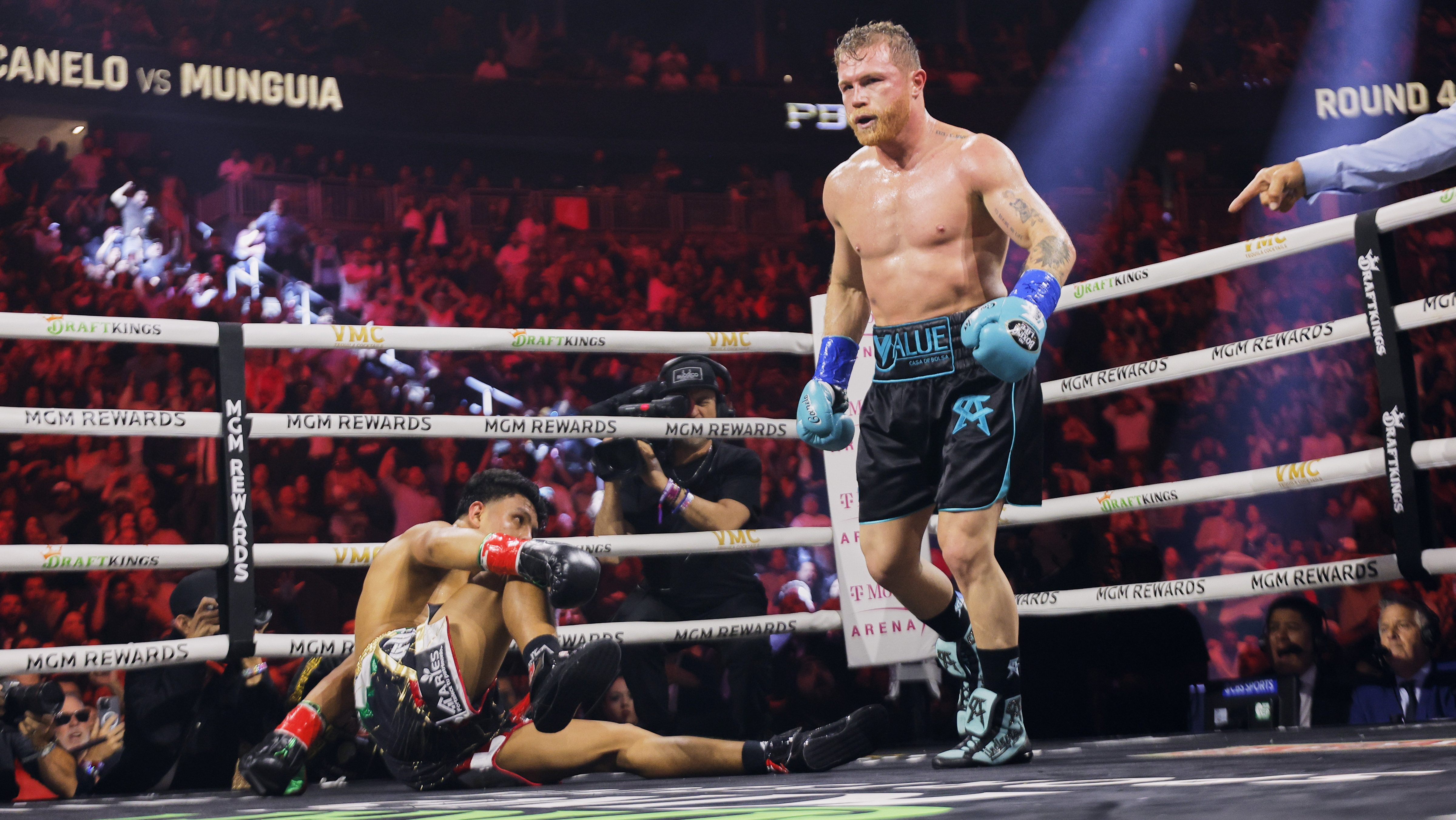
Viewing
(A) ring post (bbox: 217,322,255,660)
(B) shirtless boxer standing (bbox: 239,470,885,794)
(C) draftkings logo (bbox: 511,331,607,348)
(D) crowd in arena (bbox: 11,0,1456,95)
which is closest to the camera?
(B) shirtless boxer standing (bbox: 239,470,885,794)

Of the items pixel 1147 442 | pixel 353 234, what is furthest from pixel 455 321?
pixel 1147 442

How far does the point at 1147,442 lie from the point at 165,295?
16.7ft

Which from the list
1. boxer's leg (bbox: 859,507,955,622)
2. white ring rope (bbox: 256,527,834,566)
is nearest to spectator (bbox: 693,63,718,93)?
white ring rope (bbox: 256,527,834,566)

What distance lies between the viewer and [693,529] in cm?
343

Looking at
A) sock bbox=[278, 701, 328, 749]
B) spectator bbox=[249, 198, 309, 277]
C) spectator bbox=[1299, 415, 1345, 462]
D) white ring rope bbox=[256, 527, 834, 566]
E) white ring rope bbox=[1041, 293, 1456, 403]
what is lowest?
sock bbox=[278, 701, 328, 749]

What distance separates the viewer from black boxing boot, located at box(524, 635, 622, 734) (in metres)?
1.94

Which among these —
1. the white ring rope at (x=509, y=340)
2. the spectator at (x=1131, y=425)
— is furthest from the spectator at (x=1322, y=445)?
the white ring rope at (x=509, y=340)

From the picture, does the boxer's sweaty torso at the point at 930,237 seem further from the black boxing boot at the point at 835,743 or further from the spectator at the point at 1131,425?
the spectator at the point at 1131,425

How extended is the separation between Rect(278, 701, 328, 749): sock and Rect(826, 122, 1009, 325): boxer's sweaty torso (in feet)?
4.30

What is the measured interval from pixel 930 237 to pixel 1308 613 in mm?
1755

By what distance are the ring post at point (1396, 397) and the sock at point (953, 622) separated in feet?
2.74

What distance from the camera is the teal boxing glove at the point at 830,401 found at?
2.62 m

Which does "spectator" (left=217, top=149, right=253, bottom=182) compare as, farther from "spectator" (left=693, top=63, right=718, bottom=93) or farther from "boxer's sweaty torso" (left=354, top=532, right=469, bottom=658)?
"boxer's sweaty torso" (left=354, top=532, right=469, bottom=658)

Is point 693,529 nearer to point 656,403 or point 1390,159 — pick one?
point 656,403
